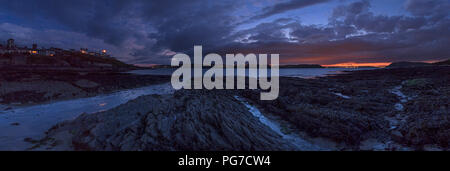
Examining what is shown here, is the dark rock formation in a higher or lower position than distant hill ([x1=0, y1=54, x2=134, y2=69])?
lower

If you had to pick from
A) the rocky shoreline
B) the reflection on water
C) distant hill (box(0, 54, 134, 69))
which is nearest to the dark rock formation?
the rocky shoreline

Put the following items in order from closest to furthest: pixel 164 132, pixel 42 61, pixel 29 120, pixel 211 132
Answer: pixel 164 132 → pixel 211 132 → pixel 29 120 → pixel 42 61

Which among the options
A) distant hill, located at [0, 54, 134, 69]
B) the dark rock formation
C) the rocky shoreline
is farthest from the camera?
distant hill, located at [0, 54, 134, 69]

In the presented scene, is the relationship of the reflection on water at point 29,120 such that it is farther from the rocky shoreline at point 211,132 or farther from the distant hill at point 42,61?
the distant hill at point 42,61

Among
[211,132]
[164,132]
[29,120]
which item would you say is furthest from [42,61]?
[211,132]

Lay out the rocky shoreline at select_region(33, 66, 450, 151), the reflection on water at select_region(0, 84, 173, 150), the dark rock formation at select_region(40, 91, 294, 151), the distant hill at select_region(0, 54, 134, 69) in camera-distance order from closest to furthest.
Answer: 1. the dark rock formation at select_region(40, 91, 294, 151)
2. the rocky shoreline at select_region(33, 66, 450, 151)
3. the reflection on water at select_region(0, 84, 173, 150)
4. the distant hill at select_region(0, 54, 134, 69)

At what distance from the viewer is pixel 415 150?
6.18 m

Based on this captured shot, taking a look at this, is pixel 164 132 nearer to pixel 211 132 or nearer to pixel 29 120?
pixel 211 132

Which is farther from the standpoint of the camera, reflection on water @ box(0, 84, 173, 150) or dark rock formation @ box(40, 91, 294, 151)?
reflection on water @ box(0, 84, 173, 150)

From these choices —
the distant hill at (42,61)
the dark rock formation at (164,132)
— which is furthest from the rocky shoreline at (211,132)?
the distant hill at (42,61)

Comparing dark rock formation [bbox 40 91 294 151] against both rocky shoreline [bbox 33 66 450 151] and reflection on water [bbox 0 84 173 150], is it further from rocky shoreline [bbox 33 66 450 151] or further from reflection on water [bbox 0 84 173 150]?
reflection on water [bbox 0 84 173 150]
